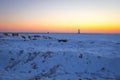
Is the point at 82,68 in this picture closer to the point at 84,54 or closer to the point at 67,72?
the point at 67,72

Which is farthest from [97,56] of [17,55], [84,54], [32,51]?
[17,55]

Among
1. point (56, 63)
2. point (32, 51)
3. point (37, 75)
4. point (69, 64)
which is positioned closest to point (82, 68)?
point (69, 64)

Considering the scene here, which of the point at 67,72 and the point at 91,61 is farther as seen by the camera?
the point at 91,61

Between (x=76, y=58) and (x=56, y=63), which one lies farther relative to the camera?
(x=76, y=58)

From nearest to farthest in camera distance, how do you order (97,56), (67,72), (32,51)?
(67,72) < (97,56) < (32,51)

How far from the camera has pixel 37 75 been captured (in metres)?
11.2

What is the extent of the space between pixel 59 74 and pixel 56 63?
2.27 meters

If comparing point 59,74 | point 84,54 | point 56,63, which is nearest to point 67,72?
point 59,74

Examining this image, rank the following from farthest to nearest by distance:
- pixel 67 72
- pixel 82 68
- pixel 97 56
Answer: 1. pixel 97 56
2. pixel 82 68
3. pixel 67 72

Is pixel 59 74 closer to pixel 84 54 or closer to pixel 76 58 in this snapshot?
pixel 76 58

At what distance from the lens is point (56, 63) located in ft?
45.0

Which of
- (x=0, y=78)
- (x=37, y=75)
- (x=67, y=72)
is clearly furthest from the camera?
(x=67, y=72)

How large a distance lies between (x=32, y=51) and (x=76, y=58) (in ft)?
14.7

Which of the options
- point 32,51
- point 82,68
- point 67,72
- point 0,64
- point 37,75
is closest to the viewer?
point 37,75
